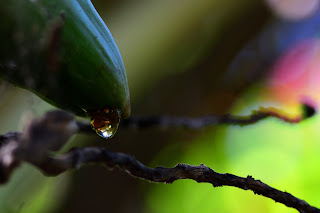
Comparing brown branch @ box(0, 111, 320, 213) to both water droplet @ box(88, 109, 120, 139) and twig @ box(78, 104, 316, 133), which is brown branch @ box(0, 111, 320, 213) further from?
twig @ box(78, 104, 316, 133)

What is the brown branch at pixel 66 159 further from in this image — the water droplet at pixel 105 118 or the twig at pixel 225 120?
the twig at pixel 225 120

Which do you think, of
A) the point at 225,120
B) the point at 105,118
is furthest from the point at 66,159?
the point at 225,120

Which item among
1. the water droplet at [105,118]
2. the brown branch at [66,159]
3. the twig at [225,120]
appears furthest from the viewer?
the twig at [225,120]

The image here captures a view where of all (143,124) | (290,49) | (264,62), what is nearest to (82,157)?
(143,124)

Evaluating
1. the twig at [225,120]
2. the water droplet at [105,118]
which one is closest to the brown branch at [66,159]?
the water droplet at [105,118]

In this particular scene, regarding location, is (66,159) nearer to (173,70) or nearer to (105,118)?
(105,118)

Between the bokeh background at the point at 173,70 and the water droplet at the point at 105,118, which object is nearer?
the water droplet at the point at 105,118

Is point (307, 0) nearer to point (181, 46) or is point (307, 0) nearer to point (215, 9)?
point (215, 9)

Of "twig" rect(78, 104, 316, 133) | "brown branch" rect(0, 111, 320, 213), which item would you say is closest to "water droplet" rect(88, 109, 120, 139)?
"brown branch" rect(0, 111, 320, 213)
